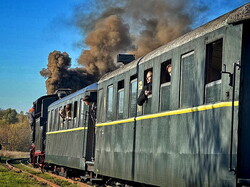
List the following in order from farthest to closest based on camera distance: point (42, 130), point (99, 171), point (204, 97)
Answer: point (42, 130)
point (99, 171)
point (204, 97)

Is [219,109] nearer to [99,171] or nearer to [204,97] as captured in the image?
[204,97]

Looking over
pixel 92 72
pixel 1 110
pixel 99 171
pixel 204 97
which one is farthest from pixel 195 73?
pixel 1 110

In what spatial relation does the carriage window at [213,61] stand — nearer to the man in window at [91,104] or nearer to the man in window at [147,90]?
the man in window at [147,90]

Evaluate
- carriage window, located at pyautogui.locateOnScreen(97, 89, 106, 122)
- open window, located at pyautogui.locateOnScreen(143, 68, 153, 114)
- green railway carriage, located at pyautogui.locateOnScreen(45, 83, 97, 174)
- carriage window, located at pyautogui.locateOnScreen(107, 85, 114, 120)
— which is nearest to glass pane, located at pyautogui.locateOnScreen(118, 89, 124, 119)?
carriage window, located at pyautogui.locateOnScreen(107, 85, 114, 120)

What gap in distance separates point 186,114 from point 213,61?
1.03 metres

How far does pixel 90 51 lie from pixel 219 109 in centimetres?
4845

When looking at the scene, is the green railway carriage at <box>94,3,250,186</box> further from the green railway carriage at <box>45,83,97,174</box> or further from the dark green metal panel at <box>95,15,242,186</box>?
the green railway carriage at <box>45,83,97,174</box>

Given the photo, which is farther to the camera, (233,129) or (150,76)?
(150,76)

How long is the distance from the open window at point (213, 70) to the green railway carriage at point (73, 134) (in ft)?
26.9

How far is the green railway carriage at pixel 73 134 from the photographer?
1633 cm

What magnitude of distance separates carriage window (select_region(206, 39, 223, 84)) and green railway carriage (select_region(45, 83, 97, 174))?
26.9ft

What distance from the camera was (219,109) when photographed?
7.24m

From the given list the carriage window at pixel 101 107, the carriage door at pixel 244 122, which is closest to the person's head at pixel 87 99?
the carriage window at pixel 101 107

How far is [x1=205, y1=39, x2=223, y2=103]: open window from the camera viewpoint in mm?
7594
